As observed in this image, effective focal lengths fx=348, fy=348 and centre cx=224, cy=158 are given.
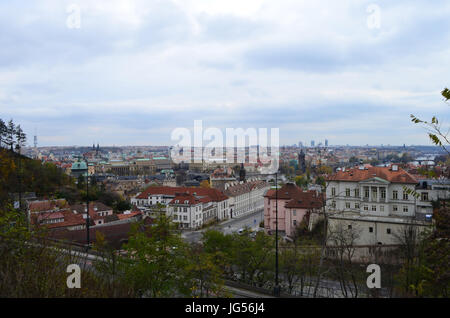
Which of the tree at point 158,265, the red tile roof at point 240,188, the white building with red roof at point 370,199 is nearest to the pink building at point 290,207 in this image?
the white building with red roof at point 370,199

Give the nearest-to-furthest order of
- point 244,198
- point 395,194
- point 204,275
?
point 204,275 → point 395,194 → point 244,198

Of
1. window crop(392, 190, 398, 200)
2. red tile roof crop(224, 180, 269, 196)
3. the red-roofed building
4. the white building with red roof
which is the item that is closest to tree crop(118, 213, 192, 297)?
the white building with red roof

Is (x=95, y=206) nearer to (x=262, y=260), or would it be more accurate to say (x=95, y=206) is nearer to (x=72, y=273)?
(x=262, y=260)

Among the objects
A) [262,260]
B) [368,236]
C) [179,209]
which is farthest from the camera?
[179,209]

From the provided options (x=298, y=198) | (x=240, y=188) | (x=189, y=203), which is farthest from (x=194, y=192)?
(x=298, y=198)

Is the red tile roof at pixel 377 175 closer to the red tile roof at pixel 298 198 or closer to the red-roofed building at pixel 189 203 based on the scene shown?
the red tile roof at pixel 298 198

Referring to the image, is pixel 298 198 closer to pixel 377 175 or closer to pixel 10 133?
pixel 377 175
